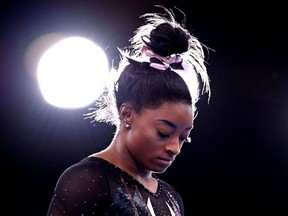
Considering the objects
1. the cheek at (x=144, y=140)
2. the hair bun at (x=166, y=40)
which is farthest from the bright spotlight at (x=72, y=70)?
the cheek at (x=144, y=140)

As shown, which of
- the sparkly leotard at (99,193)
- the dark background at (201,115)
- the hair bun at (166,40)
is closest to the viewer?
the sparkly leotard at (99,193)

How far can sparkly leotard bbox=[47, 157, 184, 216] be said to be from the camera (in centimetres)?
141

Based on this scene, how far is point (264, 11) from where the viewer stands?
3053mm

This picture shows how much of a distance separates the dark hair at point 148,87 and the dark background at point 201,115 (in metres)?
1.20

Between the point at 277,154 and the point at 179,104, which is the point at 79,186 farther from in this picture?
the point at 277,154

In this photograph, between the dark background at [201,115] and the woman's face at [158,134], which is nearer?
the woman's face at [158,134]

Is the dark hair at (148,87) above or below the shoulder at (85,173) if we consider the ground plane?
Result: above

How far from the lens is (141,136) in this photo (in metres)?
1.55

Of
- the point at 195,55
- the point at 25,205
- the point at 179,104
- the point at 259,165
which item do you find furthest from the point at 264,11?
the point at 25,205

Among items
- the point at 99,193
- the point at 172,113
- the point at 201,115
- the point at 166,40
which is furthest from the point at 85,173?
the point at 201,115

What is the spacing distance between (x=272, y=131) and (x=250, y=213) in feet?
2.01

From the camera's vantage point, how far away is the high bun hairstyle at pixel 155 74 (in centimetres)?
162

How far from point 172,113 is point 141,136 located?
131 millimetres

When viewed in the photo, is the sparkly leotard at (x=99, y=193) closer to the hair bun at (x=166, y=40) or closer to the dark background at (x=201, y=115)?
the hair bun at (x=166, y=40)
